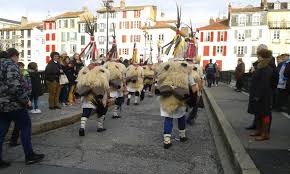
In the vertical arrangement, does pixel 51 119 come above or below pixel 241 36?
below

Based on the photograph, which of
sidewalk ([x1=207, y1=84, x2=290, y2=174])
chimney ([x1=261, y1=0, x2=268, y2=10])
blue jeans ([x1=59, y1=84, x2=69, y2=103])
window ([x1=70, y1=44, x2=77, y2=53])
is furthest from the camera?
window ([x1=70, y1=44, x2=77, y2=53])

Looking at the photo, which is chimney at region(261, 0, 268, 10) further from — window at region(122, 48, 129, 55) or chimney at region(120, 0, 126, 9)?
chimney at region(120, 0, 126, 9)

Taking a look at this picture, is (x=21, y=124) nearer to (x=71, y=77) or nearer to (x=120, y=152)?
(x=120, y=152)

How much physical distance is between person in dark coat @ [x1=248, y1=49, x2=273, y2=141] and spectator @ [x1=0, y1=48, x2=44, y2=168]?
14.3 feet

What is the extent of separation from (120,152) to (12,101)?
220 cm

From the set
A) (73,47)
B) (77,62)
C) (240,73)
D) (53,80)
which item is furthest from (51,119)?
(73,47)

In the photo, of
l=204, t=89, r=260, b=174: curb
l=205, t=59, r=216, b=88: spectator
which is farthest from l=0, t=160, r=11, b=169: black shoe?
l=205, t=59, r=216, b=88: spectator

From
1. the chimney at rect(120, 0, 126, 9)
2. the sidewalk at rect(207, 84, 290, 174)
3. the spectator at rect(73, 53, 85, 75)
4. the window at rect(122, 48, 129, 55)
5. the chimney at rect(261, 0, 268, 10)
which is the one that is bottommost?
the sidewalk at rect(207, 84, 290, 174)

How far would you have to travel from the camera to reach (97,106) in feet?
29.0

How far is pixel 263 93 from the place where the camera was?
762cm

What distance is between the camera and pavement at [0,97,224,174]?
6105 mm

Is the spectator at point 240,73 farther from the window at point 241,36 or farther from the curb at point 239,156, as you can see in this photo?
the window at point 241,36

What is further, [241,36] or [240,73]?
[241,36]

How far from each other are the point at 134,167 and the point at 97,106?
115 inches
